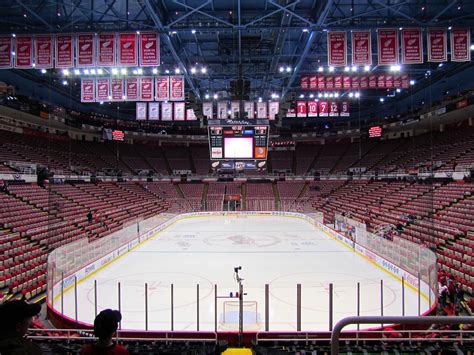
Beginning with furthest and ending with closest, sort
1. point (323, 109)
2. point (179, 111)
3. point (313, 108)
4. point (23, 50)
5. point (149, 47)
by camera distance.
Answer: point (323, 109)
point (313, 108)
point (179, 111)
point (149, 47)
point (23, 50)

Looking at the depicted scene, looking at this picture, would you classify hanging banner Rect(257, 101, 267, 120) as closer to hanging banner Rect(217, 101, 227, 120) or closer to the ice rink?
hanging banner Rect(217, 101, 227, 120)

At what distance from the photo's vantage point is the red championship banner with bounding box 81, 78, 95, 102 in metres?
17.4

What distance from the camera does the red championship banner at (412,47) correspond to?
540 inches

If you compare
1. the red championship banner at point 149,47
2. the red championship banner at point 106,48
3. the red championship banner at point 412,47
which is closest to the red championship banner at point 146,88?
the red championship banner at point 149,47

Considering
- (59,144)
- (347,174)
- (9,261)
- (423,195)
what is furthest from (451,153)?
(59,144)

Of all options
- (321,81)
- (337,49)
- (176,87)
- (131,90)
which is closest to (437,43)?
(337,49)

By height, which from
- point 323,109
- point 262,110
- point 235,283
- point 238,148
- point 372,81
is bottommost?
point 235,283

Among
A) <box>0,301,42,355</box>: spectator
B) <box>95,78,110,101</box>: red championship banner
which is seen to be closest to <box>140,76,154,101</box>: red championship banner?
<box>95,78,110,101</box>: red championship banner

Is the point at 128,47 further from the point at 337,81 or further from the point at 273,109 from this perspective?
the point at 337,81

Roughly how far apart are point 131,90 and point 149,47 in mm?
3432

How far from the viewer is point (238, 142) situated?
56.4ft

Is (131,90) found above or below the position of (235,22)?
below

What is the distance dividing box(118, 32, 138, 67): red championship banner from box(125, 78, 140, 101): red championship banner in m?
3.03

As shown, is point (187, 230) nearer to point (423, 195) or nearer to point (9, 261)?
point (9, 261)
